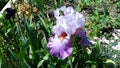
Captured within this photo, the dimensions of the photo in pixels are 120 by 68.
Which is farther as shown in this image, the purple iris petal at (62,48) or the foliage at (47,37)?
the foliage at (47,37)

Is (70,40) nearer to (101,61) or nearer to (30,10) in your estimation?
(101,61)

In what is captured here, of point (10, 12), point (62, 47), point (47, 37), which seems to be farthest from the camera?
point (10, 12)

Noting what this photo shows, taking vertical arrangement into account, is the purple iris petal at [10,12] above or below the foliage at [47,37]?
above

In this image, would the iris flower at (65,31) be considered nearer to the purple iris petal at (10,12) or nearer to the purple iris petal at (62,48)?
the purple iris petal at (62,48)

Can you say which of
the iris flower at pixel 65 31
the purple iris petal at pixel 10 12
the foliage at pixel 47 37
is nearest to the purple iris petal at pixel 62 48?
the iris flower at pixel 65 31

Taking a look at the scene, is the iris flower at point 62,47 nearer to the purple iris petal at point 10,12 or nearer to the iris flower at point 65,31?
the iris flower at point 65,31

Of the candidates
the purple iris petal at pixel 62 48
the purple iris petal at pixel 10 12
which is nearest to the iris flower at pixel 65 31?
the purple iris petal at pixel 62 48

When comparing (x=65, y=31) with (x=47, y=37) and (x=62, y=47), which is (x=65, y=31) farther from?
(x=47, y=37)

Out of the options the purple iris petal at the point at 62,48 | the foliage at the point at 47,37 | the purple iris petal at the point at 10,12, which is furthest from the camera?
the purple iris petal at the point at 10,12

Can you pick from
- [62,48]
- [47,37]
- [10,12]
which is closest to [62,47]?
[62,48]

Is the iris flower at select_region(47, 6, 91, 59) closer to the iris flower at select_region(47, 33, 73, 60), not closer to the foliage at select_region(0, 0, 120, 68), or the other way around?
the iris flower at select_region(47, 33, 73, 60)

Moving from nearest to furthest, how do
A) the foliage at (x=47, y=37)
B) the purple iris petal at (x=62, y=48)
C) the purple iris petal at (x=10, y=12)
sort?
the purple iris petal at (x=62, y=48)
the foliage at (x=47, y=37)
the purple iris petal at (x=10, y=12)

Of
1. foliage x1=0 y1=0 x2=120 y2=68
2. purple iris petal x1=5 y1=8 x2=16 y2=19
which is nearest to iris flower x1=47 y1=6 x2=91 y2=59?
foliage x1=0 y1=0 x2=120 y2=68
